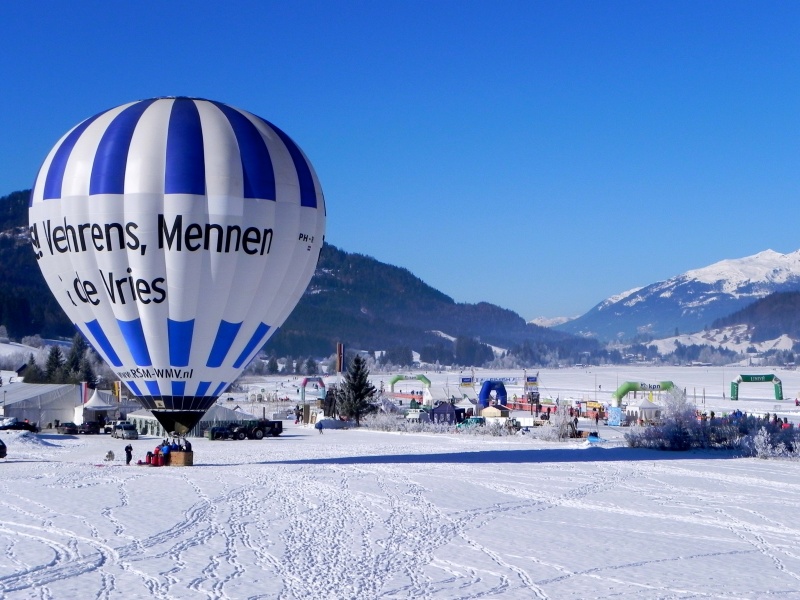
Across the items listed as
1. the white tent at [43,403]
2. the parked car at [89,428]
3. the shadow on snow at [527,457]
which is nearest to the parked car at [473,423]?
the shadow on snow at [527,457]

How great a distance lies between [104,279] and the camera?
24.9 metres

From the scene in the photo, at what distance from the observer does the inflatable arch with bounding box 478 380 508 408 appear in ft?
208

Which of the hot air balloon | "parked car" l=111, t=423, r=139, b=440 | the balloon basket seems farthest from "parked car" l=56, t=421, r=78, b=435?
the hot air balloon

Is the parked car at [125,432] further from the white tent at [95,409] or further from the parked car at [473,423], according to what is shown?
the parked car at [473,423]

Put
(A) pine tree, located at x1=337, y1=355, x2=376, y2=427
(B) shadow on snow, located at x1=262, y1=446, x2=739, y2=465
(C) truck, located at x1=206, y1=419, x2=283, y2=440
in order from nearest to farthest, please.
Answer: (B) shadow on snow, located at x1=262, y1=446, x2=739, y2=465, (C) truck, located at x1=206, y1=419, x2=283, y2=440, (A) pine tree, located at x1=337, y1=355, x2=376, y2=427

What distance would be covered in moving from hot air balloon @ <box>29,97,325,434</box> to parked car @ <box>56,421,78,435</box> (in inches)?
1016

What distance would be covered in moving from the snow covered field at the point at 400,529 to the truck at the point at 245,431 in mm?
14398

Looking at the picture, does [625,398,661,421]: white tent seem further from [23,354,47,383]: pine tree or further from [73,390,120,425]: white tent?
[23,354,47,383]: pine tree

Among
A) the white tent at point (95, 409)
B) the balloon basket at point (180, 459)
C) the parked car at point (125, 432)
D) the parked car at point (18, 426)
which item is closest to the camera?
the balloon basket at point (180, 459)

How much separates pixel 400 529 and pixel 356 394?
135ft

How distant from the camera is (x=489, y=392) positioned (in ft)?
211

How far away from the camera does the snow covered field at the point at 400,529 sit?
494 inches

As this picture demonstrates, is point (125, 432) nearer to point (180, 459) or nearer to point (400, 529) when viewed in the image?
point (180, 459)

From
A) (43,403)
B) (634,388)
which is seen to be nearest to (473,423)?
(634,388)
